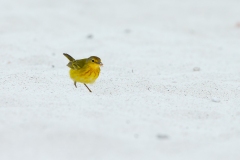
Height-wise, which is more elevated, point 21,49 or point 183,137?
point 183,137

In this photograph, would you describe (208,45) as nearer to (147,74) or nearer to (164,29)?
(164,29)

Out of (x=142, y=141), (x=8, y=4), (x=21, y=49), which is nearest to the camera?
(x=142, y=141)

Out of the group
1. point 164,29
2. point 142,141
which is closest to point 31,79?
point 142,141

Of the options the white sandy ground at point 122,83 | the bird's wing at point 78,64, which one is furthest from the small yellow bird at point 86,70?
the white sandy ground at point 122,83

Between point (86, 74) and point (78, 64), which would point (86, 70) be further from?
point (78, 64)

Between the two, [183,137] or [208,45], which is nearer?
[183,137]

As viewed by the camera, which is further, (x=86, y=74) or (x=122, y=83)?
(x=122, y=83)

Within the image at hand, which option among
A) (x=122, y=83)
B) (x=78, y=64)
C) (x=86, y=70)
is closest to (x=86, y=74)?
(x=86, y=70)

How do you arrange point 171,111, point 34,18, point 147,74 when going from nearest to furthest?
point 171,111
point 147,74
point 34,18
